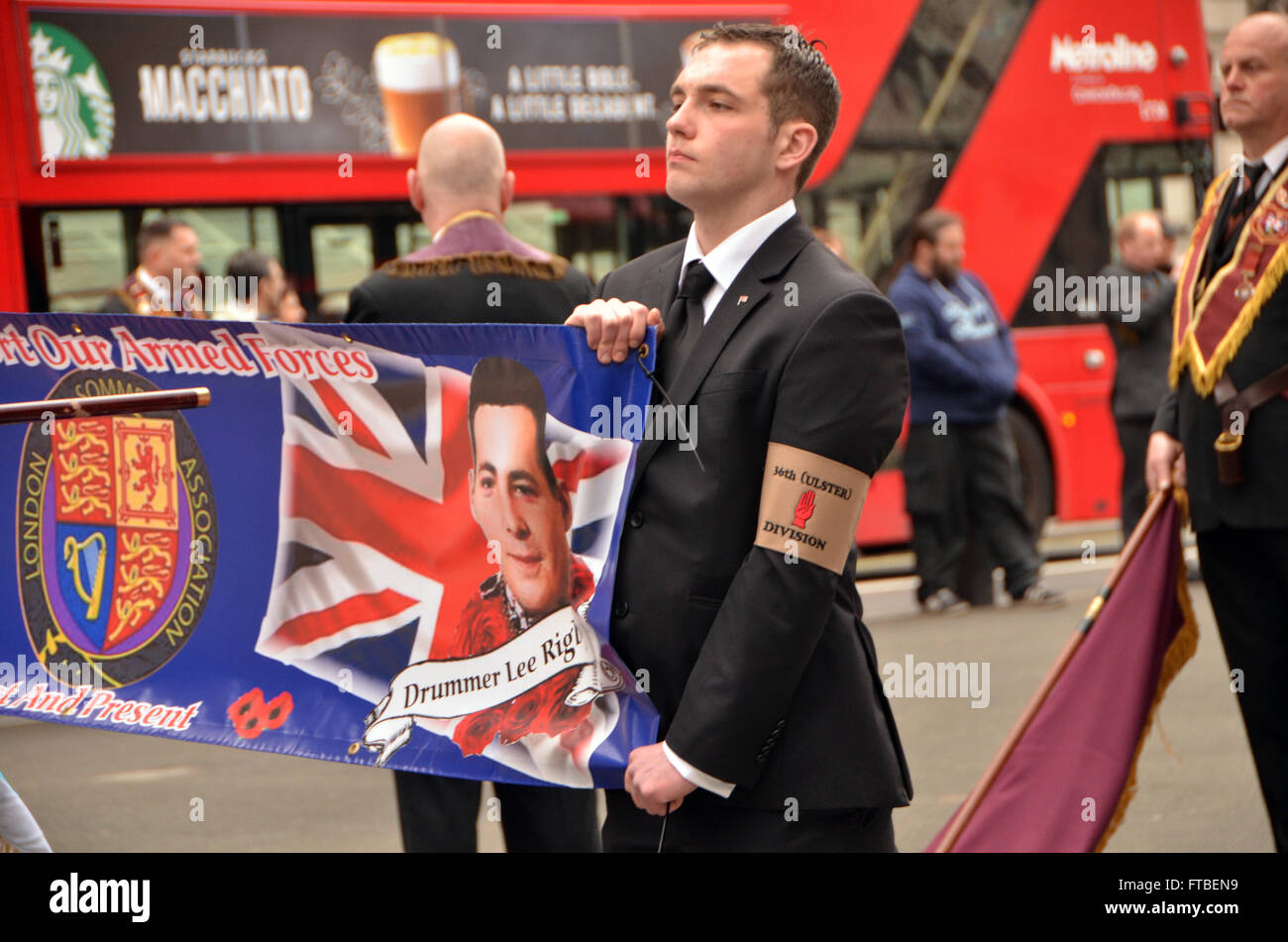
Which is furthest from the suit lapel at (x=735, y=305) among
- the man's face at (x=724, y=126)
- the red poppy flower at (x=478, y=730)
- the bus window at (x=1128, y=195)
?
the bus window at (x=1128, y=195)

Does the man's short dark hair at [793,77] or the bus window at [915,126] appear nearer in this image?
the man's short dark hair at [793,77]

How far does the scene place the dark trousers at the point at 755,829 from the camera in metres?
2.62

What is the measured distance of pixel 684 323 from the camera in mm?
2793

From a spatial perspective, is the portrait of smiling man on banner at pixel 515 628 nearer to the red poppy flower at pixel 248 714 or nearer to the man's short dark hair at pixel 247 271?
the red poppy flower at pixel 248 714

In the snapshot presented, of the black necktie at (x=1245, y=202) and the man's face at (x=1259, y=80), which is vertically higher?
the man's face at (x=1259, y=80)

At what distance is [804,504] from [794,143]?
63cm

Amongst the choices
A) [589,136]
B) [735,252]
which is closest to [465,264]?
[735,252]

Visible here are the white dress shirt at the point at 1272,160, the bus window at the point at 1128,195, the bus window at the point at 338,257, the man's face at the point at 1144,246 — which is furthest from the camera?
the bus window at the point at 1128,195

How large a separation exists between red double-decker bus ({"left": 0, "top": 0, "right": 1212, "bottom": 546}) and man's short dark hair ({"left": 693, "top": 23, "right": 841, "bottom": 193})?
20.6ft

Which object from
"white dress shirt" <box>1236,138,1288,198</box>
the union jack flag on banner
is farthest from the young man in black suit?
"white dress shirt" <box>1236,138,1288,198</box>

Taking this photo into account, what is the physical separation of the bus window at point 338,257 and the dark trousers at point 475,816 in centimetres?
596

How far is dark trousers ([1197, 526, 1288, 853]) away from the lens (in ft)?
12.3

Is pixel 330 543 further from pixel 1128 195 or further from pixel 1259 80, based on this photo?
pixel 1128 195

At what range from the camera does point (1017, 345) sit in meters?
11.4
